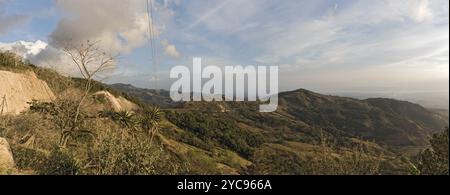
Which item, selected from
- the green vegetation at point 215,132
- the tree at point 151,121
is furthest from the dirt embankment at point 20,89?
the green vegetation at point 215,132

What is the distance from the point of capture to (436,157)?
92.8ft

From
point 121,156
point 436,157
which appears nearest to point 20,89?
point 121,156

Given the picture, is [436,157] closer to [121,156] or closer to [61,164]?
[121,156]

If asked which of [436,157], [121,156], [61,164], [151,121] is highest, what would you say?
[121,156]

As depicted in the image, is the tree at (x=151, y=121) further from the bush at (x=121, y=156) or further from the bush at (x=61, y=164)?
the bush at (x=61, y=164)

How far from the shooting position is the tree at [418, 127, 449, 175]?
2683 cm

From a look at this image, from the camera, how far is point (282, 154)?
130 meters

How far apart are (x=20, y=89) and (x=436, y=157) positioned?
50978mm

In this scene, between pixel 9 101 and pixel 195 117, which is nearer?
pixel 9 101

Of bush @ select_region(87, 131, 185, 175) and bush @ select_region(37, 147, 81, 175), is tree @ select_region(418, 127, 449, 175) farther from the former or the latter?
bush @ select_region(37, 147, 81, 175)

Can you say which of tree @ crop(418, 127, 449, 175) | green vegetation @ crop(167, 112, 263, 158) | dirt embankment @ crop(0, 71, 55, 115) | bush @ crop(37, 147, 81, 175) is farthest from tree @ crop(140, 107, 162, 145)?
green vegetation @ crop(167, 112, 263, 158)
